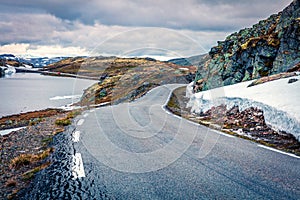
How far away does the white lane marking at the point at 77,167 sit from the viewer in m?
5.79

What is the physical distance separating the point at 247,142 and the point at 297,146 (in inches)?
55.7

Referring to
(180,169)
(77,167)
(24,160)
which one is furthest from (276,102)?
(24,160)

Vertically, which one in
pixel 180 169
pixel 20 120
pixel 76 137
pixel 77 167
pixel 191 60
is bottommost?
pixel 20 120

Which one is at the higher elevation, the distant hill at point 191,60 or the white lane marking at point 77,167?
the distant hill at point 191,60

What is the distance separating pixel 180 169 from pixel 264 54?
67.1ft

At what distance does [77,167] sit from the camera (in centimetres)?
636

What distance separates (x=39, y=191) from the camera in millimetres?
5094

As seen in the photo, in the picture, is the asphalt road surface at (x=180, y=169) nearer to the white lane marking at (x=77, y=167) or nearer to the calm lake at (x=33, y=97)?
the white lane marking at (x=77, y=167)

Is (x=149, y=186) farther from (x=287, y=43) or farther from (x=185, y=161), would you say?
(x=287, y=43)

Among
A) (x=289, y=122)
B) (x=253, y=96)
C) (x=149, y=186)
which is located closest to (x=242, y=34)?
(x=253, y=96)

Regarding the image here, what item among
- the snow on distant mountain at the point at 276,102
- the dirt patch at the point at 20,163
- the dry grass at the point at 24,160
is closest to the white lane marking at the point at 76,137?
the dirt patch at the point at 20,163

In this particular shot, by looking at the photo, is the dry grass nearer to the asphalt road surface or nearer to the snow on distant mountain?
the asphalt road surface

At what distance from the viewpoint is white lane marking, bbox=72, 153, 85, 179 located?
579 centimetres

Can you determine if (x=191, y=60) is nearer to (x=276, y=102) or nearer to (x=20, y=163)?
(x=276, y=102)
